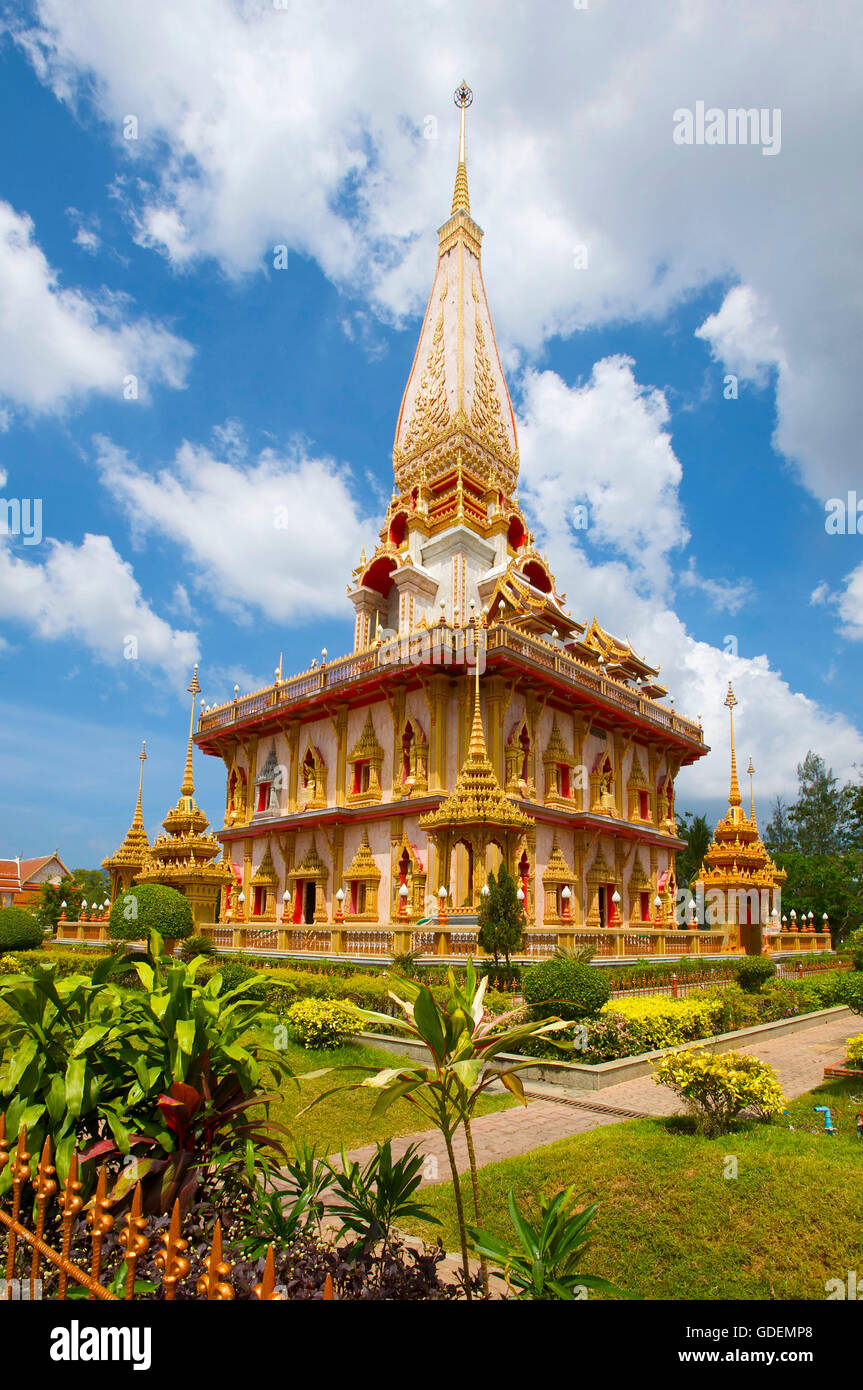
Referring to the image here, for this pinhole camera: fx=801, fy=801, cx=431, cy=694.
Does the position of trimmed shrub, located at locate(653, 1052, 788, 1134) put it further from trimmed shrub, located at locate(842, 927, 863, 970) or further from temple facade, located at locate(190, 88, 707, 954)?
temple facade, located at locate(190, 88, 707, 954)

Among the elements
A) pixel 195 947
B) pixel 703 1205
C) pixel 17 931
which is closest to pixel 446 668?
pixel 195 947

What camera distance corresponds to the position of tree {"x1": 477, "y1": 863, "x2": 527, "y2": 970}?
12797 millimetres

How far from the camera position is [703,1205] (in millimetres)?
5238

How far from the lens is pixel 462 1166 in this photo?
6.48 m

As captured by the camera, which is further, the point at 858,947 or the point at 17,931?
the point at 17,931

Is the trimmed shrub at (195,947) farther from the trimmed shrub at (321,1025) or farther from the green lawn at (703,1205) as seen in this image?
the green lawn at (703,1205)

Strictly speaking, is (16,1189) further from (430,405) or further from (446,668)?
(430,405)

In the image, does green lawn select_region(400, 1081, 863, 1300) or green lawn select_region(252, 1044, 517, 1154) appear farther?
green lawn select_region(252, 1044, 517, 1154)

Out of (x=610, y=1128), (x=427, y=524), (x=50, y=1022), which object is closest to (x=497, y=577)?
(x=427, y=524)

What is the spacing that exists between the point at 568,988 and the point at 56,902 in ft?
109

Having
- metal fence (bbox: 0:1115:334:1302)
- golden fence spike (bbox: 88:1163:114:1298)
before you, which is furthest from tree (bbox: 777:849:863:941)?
golden fence spike (bbox: 88:1163:114:1298)

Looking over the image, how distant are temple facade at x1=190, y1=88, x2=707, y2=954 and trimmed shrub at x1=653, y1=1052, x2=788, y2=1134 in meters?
8.76

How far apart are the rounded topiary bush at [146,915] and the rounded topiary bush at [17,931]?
4905 mm
